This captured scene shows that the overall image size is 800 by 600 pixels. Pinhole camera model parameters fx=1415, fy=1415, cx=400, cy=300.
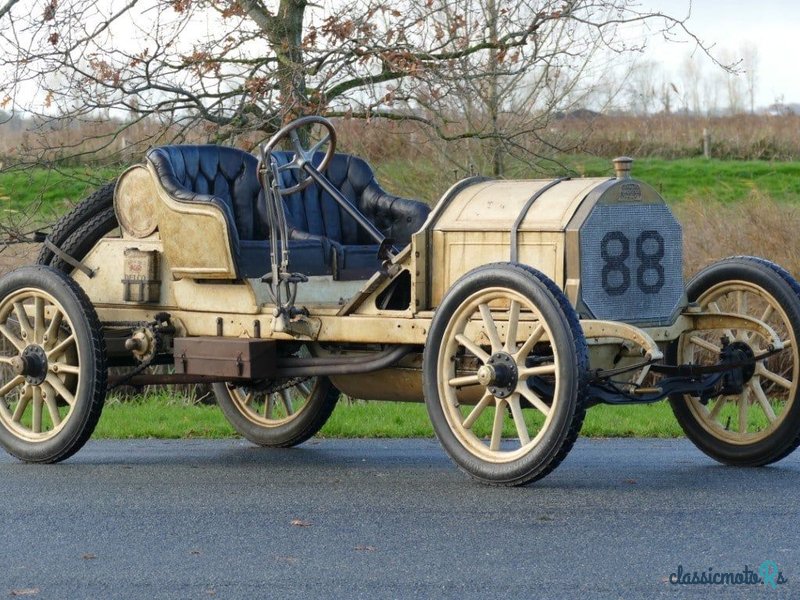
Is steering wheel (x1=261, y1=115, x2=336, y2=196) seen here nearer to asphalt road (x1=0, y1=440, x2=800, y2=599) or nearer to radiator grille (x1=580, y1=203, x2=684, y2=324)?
asphalt road (x1=0, y1=440, x2=800, y2=599)

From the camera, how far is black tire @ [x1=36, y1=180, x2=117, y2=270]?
8648 millimetres

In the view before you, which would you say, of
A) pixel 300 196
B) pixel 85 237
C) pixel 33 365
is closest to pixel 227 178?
pixel 300 196

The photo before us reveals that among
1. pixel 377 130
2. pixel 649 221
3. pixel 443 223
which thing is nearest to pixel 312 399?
pixel 443 223

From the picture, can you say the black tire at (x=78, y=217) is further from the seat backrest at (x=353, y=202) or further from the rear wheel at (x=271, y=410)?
the rear wheel at (x=271, y=410)

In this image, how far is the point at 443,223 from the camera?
7355 mm

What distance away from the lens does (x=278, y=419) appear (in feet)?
29.5

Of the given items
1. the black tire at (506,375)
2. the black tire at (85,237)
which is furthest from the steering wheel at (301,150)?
the black tire at (506,375)

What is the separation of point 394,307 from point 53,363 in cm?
202

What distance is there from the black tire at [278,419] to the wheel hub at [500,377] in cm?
222

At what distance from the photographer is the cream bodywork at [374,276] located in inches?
275

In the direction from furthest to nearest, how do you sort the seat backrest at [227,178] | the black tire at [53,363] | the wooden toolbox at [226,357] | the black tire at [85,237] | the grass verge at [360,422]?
the grass verge at [360,422] → the black tire at [85,237] → the seat backrest at [227,178] → the black tire at [53,363] → the wooden toolbox at [226,357]

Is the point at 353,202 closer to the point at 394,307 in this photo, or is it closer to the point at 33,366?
the point at 394,307

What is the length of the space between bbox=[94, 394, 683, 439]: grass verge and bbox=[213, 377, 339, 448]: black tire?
60 cm

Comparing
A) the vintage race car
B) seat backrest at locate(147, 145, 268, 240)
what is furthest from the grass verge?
seat backrest at locate(147, 145, 268, 240)
